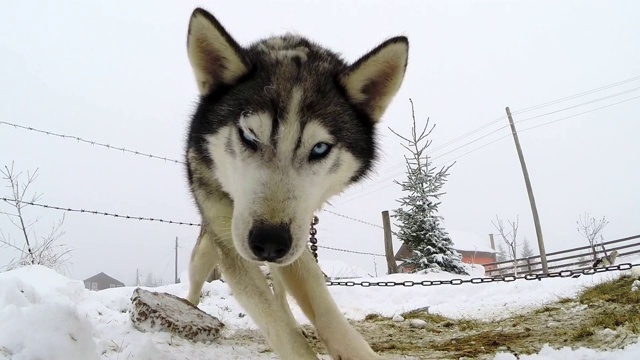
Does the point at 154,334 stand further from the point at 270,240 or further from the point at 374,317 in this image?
the point at 374,317

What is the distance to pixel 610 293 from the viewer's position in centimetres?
473

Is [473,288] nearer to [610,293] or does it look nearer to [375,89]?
Result: [610,293]

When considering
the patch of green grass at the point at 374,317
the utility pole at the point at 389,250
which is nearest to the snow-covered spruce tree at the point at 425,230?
the utility pole at the point at 389,250

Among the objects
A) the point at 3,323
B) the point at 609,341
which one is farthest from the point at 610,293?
the point at 3,323

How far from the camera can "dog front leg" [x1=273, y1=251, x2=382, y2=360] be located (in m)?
2.76

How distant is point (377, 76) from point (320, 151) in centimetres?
81

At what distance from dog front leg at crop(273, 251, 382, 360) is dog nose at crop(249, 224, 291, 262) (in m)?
0.93

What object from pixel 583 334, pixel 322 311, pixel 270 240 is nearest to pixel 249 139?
pixel 270 240

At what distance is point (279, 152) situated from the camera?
2.48 m

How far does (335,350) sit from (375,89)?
→ 68.4 inches

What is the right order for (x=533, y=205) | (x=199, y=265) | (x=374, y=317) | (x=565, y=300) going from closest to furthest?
(x=199, y=265) → (x=565, y=300) → (x=374, y=317) → (x=533, y=205)

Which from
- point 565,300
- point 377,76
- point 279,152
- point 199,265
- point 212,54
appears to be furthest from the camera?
point 565,300

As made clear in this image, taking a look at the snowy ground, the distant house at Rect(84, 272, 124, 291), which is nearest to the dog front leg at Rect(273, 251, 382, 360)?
the snowy ground

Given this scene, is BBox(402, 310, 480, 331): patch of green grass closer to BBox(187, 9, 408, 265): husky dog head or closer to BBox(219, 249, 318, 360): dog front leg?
BBox(187, 9, 408, 265): husky dog head
